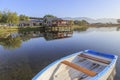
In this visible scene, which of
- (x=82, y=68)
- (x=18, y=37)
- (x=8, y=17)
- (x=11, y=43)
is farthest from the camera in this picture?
(x=8, y=17)

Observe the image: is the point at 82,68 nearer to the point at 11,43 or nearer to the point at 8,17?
the point at 11,43

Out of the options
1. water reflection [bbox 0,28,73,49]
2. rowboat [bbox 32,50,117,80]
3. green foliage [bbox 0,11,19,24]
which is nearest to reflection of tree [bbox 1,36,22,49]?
water reflection [bbox 0,28,73,49]

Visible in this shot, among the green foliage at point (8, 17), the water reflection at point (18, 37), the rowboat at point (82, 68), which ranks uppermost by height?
the green foliage at point (8, 17)

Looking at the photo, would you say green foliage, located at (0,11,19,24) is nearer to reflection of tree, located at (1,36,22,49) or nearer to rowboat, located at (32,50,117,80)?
reflection of tree, located at (1,36,22,49)

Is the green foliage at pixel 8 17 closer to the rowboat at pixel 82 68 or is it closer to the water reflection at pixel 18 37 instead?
the water reflection at pixel 18 37

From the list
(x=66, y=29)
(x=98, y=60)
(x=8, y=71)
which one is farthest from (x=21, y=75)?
(x=66, y=29)

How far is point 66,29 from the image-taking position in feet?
187

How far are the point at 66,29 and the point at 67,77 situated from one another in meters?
49.8

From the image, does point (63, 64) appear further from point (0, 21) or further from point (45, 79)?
point (0, 21)

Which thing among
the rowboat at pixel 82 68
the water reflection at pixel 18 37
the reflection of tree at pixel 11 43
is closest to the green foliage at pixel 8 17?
the water reflection at pixel 18 37

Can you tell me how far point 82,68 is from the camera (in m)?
7.09

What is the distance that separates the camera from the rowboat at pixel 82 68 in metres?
6.50

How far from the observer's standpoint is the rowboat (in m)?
6.50

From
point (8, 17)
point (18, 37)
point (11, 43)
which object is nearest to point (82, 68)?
point (11, 43)
